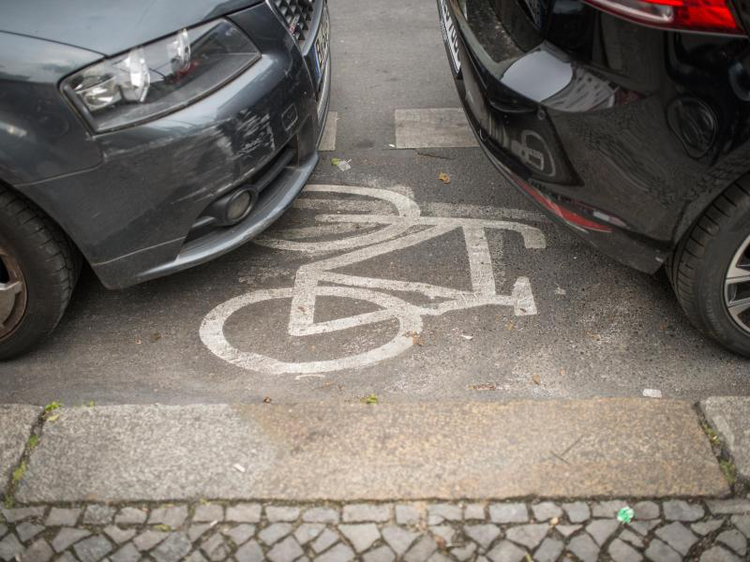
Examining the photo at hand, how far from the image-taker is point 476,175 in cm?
423

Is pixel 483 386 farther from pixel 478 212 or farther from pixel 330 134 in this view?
pixel 330 134

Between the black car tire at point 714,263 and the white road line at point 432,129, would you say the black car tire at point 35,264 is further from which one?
the black car tire at point 714,263

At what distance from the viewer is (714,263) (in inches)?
106

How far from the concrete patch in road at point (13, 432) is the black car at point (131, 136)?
1.17ft

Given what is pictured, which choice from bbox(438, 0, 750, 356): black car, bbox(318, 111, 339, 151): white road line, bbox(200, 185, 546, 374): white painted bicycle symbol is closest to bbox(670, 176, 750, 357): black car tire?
bbox(438, 0, 750, 356): black car

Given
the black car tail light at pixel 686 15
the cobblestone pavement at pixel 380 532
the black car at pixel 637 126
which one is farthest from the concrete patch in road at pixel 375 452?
the black car tail light at pixel 686 15

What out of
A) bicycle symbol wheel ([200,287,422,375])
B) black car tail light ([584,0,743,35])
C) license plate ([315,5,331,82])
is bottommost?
bicycle symbol wheel ([200,287,422,375])

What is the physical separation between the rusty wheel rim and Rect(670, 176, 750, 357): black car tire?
8.14ft

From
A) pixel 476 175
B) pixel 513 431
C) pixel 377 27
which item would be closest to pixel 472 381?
pixel 513 431

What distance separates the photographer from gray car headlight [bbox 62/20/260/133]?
2.57 metres

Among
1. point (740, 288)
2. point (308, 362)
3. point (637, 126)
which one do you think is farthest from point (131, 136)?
point (740, 288)

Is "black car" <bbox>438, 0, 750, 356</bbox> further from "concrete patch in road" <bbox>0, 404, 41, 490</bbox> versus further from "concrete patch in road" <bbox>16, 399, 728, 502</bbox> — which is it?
"concrete patch in road" <bbox>0, 404, 41, 490</bbox>

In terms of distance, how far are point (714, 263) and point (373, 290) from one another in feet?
4.65

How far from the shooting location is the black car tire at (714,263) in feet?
8.38
